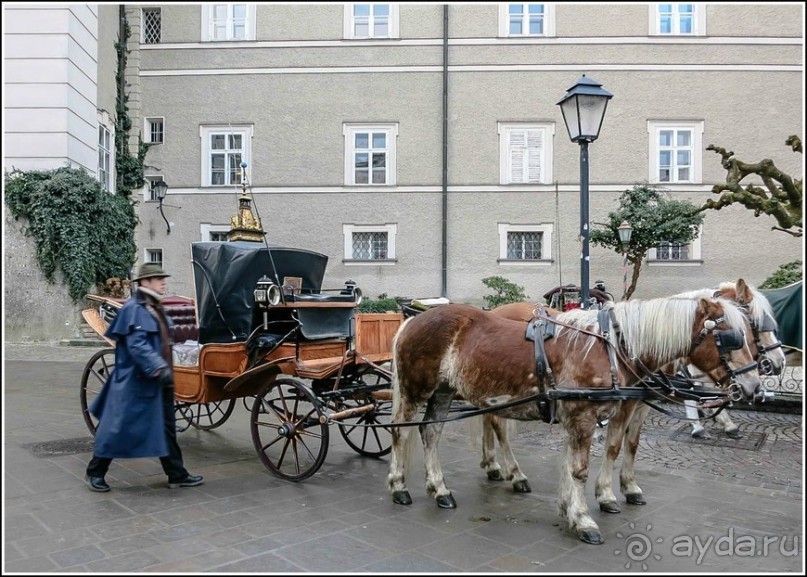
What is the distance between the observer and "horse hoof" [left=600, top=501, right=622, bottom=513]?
4.91m

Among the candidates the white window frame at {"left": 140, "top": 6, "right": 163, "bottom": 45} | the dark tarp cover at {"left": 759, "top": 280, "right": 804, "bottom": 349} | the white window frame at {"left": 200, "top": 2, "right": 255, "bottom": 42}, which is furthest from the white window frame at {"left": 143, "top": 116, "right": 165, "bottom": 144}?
the dark tarp cover at {"left": 759, "top": 280, "right": 804, "bottom": 349}

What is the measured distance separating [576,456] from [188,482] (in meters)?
3.25

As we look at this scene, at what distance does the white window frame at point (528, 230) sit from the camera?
19281 millimetres

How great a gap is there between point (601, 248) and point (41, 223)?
1552 centimetres

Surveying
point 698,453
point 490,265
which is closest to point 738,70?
point 490,265

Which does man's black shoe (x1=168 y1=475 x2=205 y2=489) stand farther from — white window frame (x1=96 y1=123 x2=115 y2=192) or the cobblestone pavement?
white window frame (x1=96 y1=123 x2=115 y2=192)

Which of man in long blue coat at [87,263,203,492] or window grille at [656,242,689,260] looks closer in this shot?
man in long blue coat at [87,263,203,492]

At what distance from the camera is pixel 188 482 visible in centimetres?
538

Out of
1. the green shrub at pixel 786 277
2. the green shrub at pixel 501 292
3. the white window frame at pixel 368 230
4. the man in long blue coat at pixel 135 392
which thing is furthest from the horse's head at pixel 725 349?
the white window frame at pixel 368 230

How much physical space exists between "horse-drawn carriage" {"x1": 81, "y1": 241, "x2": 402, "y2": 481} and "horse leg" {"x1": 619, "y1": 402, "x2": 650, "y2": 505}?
2155 millimetres

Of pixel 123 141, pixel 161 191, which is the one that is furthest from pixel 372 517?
pixel 123 141

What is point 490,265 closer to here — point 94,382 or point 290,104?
point 290,104

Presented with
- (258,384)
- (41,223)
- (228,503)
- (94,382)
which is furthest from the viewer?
(41,223)

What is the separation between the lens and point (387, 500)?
16.9 ft
